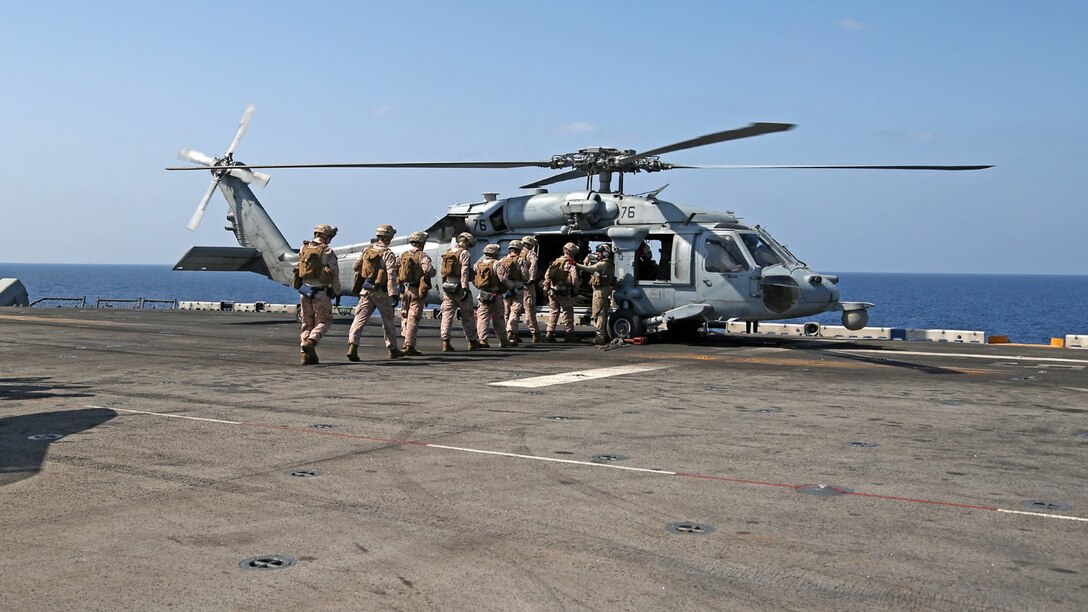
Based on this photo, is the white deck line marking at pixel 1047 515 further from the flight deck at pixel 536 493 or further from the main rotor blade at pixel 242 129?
the main rotor blade at pixel 242 129

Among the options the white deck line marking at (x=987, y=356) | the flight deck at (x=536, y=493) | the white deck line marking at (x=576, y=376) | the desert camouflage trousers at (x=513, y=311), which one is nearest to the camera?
the flight deck at (x=536, y=493)

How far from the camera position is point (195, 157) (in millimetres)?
24469

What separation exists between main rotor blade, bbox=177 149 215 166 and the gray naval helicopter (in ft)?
20.2

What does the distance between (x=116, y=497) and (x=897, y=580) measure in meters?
4.13

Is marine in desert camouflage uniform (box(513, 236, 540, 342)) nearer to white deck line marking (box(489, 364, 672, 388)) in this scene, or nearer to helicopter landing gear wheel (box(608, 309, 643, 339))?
helicopter landing gear wheel (box(608, 309, 643, 339))

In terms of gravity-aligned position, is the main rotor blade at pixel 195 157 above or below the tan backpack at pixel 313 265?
above

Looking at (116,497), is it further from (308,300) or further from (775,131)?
(775,131)

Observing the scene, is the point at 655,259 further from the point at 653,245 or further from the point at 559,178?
the point at 559,178

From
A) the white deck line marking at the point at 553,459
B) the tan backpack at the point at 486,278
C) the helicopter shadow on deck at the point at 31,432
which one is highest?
the tan backpack at the point at 486,278

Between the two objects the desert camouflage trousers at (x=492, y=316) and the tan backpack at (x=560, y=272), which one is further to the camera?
the tan backpack at (x=560, y=272)

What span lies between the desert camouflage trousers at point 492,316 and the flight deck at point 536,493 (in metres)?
5.26

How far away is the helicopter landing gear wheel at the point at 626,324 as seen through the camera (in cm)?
1852

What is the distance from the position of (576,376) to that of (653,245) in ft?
23.1

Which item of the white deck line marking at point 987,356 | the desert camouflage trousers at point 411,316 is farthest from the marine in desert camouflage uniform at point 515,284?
the white deck line marking at point 987,356
